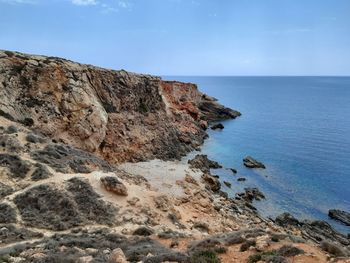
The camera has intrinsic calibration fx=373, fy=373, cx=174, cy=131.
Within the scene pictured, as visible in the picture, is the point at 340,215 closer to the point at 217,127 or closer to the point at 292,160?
the point at 292,160

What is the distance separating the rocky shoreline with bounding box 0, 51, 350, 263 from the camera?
58.8 ft

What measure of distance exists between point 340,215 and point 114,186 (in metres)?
24.3

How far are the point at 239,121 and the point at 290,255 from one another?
8966cm

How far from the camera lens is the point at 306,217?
38875mm

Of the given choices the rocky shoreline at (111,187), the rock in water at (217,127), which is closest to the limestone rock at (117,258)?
the rocky shoreline at (111,187)

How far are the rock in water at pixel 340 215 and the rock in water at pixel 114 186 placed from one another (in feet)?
74.4

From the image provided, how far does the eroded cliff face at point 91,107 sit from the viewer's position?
4534cm

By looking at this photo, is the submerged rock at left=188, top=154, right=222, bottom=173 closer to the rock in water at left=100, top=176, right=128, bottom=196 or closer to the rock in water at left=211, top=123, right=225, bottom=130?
the rock in water at left=100, top=176, right=128, bottom=196

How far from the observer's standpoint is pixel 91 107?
49.3 metres

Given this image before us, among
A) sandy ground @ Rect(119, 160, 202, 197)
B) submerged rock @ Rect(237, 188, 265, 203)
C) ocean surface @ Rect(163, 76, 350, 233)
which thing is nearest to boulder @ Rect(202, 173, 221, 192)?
sandy ground @ Rect(119, 160, 202, 197)

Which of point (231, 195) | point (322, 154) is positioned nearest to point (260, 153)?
point (322, 154)

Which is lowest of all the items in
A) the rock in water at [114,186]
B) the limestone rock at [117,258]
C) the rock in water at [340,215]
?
the rock in water at [340,215]

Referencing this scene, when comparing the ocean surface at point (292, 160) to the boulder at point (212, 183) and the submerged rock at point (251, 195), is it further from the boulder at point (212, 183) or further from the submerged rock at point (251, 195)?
the boulder at point (212, 183)

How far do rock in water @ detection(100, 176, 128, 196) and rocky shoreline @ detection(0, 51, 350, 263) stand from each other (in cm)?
8
